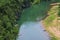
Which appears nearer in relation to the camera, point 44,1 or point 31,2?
point 31,2

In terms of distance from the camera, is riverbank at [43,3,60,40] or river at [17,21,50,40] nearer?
river at [17,21,50,40]

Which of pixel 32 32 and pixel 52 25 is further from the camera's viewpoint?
pixel 52 25

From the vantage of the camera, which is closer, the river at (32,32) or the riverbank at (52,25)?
the river at (32,32)

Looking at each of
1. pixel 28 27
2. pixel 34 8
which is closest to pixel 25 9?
pixel 34 8

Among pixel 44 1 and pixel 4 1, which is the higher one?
pixel 4 1

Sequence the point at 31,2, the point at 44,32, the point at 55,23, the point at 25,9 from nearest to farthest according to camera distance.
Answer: the point at 44,32, the point at 55,23, the point at 25,9, the point at 31,2

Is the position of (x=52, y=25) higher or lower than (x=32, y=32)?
higher

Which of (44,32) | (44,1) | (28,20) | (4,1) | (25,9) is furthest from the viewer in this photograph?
(44,1)

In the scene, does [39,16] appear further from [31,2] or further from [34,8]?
[31,2]
